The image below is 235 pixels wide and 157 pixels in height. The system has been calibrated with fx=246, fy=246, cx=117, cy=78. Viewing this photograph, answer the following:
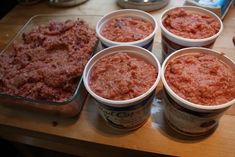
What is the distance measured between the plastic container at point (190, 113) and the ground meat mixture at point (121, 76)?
45 mm

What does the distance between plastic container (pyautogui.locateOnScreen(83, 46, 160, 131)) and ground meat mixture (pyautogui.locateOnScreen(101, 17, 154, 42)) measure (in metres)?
0.05

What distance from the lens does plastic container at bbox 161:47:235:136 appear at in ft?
1.61

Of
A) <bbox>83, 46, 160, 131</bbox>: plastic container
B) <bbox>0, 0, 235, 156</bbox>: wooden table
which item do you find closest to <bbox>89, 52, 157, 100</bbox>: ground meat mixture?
<bbox>83, 46, 160, 131</bbox>: plastic container

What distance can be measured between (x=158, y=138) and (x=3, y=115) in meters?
0.43

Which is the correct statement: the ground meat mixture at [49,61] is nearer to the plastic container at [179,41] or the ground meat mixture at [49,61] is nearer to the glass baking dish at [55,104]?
the glass baking dish at [55,104]

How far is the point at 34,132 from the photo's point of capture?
25.5 inches

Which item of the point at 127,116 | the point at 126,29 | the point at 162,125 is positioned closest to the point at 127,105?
the point at 127,116

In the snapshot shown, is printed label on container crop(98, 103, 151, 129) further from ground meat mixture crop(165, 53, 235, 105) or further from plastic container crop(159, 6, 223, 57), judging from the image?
plastic container crop(159, 6, 223, 57)

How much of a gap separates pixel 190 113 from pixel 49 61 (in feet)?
1.36

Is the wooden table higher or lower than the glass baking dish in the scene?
lower

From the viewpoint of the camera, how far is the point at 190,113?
0.50 meters

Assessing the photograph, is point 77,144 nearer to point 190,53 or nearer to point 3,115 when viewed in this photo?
point 3,115

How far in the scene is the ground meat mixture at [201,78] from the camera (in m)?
0.51

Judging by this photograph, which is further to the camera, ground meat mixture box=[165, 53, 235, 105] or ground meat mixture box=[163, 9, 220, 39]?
ground meat mixture box=[163, 9, 220, 39]
